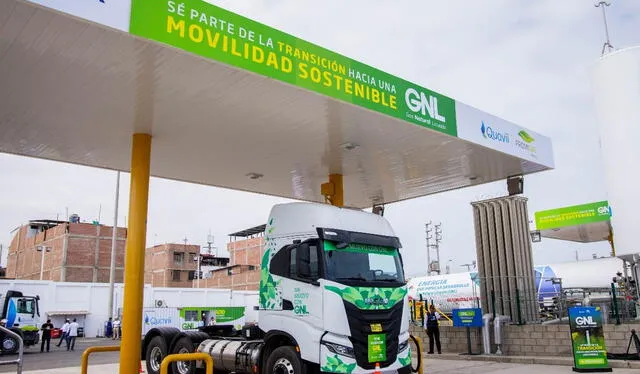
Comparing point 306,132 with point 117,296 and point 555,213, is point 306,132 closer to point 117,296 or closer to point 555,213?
point 555,213

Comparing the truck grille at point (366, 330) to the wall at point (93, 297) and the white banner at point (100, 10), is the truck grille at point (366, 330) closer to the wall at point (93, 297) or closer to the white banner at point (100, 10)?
the white banner at point (100, 10)

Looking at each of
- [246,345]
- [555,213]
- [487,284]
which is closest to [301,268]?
[246,345]

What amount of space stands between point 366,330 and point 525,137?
25.2ft

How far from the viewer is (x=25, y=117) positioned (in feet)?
37.0

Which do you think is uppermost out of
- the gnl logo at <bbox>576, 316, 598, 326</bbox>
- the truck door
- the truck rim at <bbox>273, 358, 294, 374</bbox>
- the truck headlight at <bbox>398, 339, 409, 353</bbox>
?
the truck door

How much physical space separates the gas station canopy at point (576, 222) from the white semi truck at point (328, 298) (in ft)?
72.4

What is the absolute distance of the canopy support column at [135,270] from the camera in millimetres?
10914

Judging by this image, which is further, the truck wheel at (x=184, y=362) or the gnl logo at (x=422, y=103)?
the truck wheel at (x=184, y=362)

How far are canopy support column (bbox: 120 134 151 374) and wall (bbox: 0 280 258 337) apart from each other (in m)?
29.9

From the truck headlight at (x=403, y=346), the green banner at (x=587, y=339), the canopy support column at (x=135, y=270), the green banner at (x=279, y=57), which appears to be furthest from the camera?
the green banner at (x=587, y=339)

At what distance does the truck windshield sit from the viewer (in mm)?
9227

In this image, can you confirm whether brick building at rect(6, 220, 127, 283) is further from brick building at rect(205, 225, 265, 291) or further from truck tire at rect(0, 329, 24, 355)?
truck tire at rect(0, 329, 24, 355)

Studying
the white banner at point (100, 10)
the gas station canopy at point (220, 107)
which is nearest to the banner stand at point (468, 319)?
the gas station canopy at point (220, 107)

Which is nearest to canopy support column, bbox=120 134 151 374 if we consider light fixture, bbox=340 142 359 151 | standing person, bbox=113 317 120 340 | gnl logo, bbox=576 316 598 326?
light fixture, bbox=340 142 359 151
